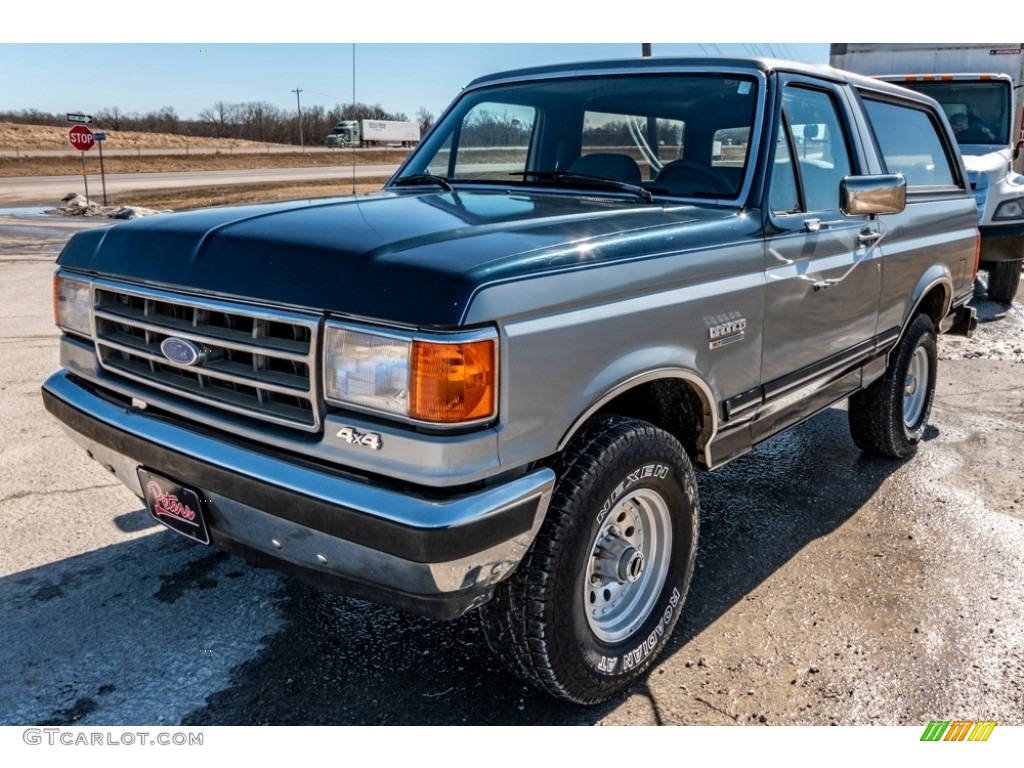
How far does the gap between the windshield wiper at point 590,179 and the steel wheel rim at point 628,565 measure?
3.93 ft

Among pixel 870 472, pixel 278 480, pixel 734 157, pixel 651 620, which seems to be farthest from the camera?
pixel 870 472

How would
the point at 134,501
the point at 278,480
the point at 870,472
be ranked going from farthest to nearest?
the point at 870,472, the point at 134,501, the point at 278,480

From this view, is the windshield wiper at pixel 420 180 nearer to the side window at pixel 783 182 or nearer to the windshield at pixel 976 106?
the side window at pixel 783 182

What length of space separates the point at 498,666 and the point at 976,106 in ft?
32.6

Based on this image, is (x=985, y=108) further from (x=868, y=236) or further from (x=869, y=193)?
(x=869, y=193)

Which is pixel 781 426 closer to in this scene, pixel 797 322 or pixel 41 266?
pixel 797 322

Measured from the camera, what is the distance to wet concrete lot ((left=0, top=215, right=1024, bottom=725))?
2.64m

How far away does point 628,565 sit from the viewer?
2.65 metres

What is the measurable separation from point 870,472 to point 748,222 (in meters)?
2.30

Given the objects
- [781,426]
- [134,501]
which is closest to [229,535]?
[134,501]

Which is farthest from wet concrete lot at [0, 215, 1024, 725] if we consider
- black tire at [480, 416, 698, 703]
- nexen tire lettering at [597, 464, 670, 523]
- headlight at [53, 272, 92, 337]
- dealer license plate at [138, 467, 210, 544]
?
headlight at [53, 272, 92, 337]

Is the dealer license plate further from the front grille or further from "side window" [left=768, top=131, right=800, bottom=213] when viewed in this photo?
"side window" [left=768, top=131, right=800, bottom=213]

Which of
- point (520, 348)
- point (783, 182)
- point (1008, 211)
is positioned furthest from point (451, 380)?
point (1008, 211)

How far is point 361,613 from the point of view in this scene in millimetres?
3164
